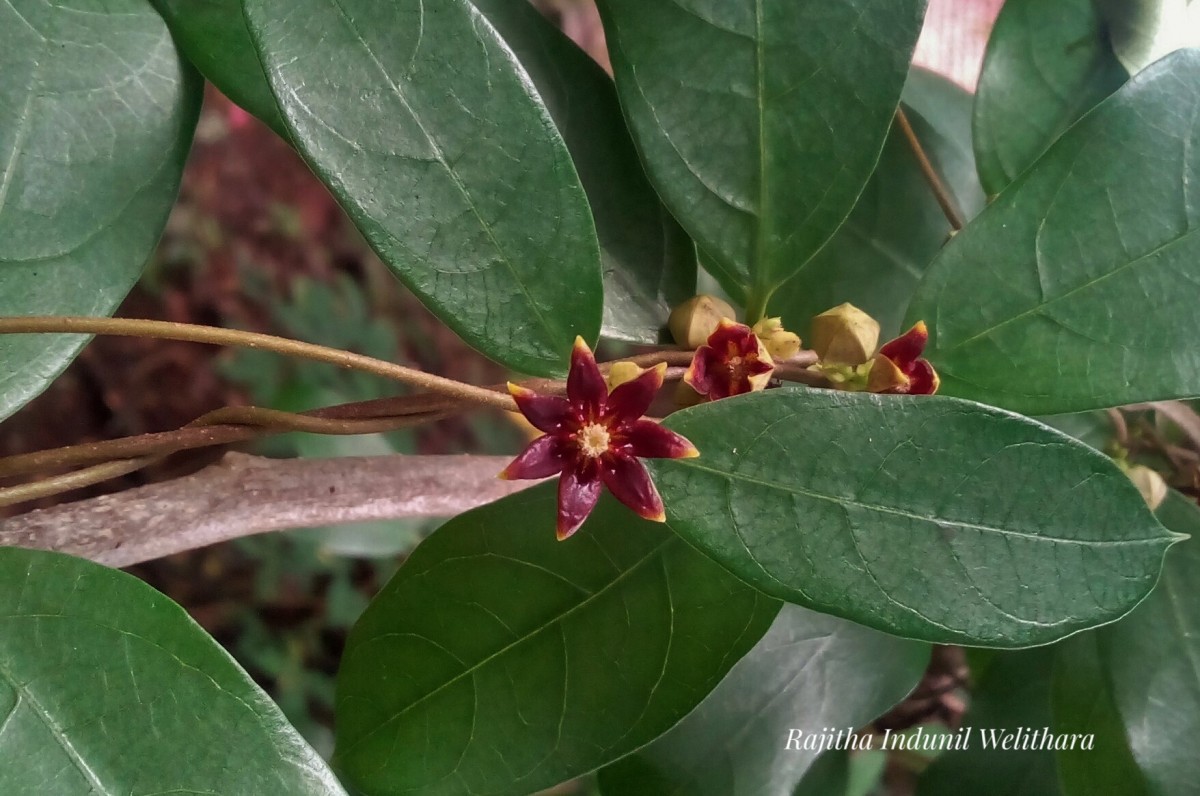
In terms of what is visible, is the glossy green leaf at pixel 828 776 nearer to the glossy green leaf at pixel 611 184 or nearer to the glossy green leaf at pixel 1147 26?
the glossy green leaf at pixel 611 184

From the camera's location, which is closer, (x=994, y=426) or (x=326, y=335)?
(x=994, y=426)

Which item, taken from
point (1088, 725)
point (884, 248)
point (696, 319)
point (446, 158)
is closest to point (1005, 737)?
point (1088, 725)

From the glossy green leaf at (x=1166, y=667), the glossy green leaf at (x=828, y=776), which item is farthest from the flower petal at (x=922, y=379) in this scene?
the glossy green leaf at (x=828, y=776)

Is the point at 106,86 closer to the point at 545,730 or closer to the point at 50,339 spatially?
the point at 50,339

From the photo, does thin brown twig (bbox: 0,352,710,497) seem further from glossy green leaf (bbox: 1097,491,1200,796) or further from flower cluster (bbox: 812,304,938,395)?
glossy green leaf (bbox: 1097,491,1200,796)

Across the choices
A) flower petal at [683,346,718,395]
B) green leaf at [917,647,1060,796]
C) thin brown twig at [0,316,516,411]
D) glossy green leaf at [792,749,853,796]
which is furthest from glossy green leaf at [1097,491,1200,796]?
thin brown twig at [0,316,516,411]

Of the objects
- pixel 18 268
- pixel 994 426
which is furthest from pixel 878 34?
pixel 18 268

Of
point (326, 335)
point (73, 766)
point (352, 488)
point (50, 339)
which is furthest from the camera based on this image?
point (326, 335)
